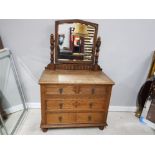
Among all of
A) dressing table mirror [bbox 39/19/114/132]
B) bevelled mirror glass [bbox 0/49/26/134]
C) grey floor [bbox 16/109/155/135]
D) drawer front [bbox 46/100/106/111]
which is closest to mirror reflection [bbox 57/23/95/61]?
dressing table mirror [bbox 39/19/114/132]

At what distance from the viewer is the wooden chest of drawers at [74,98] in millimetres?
1614

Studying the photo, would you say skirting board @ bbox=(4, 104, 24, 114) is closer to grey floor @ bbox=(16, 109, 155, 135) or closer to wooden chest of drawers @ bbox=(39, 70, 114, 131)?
grey floor @ bbox=(16, 109, 155, 135)

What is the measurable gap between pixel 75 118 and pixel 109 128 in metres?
0.54

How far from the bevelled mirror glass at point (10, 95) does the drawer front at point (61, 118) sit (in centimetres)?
51

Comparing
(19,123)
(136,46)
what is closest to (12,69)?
(19,123)

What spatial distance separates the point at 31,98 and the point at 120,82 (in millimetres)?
1458

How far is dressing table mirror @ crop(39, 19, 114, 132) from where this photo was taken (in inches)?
64.3

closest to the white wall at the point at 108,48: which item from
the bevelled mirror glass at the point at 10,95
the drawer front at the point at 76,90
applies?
the bevelled mirror glass at the point at 10,95

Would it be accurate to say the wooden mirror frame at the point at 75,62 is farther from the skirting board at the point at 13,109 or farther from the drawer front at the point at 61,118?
the skirting board at the point at 13,109

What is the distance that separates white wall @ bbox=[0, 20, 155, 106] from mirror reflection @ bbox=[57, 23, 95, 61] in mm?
184

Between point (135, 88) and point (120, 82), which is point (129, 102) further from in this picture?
point (120, 82)

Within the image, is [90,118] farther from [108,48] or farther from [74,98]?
[108,48]

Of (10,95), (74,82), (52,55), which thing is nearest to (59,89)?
(74,82)

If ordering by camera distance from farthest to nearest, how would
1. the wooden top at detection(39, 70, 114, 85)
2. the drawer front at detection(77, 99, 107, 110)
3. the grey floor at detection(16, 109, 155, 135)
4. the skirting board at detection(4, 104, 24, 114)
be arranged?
1. the skirting board at detection(4, 104, 24, 114)
2. the grey floor at detection(16, 109, 155, 135)
3. the drawer front at detection(77, 99, 107, 110)
4. the wooden top at detection(39, 70, 114, 85)
